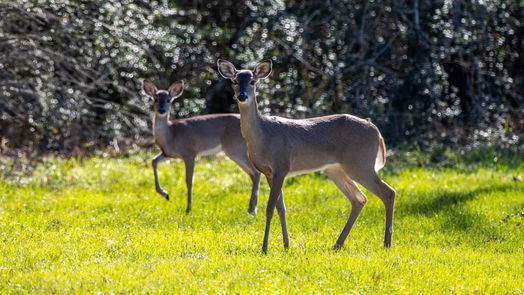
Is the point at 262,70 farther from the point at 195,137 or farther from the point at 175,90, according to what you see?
the point at 175,90

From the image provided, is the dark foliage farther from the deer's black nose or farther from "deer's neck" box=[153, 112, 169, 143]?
the deer's black nose

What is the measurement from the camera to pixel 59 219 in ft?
30.0

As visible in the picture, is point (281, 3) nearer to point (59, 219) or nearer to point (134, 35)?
point (134, 35)

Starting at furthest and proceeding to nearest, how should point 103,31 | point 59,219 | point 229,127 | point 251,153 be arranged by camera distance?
1. point 103,31
2. point 229,127
3. point 59,219
4. point 251,153

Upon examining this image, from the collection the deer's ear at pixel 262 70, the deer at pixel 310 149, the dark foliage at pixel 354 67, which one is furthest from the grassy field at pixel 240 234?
the deer's ear at pixel 262 70

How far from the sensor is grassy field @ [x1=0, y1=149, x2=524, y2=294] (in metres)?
6.31

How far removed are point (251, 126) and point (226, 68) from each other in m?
0.91

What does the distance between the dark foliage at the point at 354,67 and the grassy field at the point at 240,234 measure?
1351 mm

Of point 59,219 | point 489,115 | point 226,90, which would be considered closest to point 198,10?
point 226,90

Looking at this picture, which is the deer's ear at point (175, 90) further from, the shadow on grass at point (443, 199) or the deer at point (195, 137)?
the shadow on grass at point (443, 199)

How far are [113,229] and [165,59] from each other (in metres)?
6.48

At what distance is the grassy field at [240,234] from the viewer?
631 cm

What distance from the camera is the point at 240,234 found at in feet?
27.3

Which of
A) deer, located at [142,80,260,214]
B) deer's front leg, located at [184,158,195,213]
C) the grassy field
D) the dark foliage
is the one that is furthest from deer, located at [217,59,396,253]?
the dark foliage
